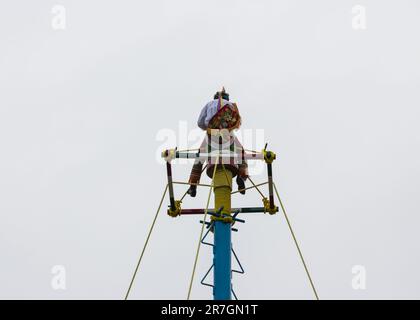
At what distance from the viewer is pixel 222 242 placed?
90.4 ft

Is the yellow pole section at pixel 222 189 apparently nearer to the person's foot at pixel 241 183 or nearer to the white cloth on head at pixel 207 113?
the person's foot at pixel 241 183

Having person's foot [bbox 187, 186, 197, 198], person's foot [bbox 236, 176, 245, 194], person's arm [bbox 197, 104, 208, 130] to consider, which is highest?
person's arm [bbox 197, 104, 208, 130]

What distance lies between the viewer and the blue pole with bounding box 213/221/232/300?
26.9 metres

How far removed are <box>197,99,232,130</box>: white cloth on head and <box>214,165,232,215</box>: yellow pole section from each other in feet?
5.86

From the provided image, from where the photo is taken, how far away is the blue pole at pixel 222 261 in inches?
1060

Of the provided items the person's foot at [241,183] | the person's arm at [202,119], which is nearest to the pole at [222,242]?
the person's foot at [241,183]

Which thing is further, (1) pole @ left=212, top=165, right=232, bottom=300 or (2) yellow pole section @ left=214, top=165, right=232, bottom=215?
(2) yellow pole section @ left=214, top=165, right=232, bottom=215

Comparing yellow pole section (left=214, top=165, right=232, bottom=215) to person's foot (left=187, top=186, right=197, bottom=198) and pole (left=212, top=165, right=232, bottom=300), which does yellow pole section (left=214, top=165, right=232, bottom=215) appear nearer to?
pole (left=212, top=165, right=232, bottom=300)

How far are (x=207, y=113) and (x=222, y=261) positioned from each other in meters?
5.49

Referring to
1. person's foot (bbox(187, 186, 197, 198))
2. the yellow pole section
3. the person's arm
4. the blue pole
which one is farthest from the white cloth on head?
the blue pole

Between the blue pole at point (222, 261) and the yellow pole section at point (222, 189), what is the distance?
71cm

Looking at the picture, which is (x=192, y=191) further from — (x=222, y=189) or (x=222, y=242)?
(x=222, y=242)
